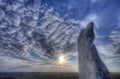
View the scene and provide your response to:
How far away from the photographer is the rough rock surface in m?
9.23

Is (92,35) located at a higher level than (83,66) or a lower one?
higher

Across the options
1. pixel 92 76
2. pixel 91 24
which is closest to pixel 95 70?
pixel 92 76

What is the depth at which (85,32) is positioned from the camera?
11.5 meters

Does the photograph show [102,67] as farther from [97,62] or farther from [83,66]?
[83,66]

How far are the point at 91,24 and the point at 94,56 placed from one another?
3339mm

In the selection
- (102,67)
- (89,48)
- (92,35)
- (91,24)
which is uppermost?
(91,24)

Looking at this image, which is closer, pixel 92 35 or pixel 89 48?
pixel 89 48

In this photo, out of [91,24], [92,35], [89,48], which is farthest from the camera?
[91,24]

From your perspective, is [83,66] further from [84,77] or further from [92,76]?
[92,76]

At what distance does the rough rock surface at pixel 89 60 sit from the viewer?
9233 mm

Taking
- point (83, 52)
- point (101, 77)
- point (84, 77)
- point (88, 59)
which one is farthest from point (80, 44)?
point (101, 77)

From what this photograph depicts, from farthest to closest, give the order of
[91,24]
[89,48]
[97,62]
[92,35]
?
[91,24], [92,35], [89,48], [97,62]

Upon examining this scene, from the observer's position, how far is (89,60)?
33.0 ft

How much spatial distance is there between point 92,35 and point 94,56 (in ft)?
6.56
